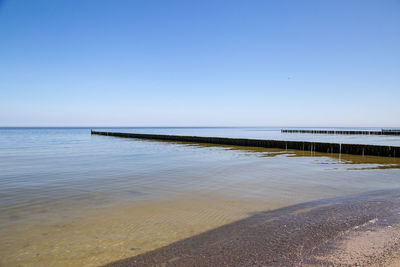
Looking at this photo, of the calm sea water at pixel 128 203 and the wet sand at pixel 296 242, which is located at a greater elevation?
the wet sand at pixel 296 242

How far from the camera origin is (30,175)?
12555 millimetres

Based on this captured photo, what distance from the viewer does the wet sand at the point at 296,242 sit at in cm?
413

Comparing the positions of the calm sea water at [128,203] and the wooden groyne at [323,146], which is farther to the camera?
the wooden groyne at [323,146]

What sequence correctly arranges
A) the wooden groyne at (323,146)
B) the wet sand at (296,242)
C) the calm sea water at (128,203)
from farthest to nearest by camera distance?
the wooden groyne at (323,146) → the calm sea water at (128,203) → the wet sand at (296,242)

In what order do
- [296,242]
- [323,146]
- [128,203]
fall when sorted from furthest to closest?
[323,146] → [128,203] → [296,242]

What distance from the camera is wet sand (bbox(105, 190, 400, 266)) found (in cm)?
413

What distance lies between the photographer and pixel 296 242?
15.7 feet

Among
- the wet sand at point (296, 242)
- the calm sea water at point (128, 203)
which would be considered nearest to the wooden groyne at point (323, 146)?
the calm sea water at point (128, 203)

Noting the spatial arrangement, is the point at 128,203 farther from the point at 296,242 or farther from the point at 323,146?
the point at 323,146

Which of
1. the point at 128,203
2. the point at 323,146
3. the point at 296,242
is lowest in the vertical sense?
the point at 128,203

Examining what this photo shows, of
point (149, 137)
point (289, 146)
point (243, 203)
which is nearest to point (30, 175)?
point (243, 203)

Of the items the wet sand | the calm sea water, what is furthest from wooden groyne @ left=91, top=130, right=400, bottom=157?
the wet sand

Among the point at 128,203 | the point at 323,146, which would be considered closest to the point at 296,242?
the point at 128,203

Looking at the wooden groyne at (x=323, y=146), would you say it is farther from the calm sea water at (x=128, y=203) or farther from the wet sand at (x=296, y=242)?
the wet sand at (x=296, y=242)
